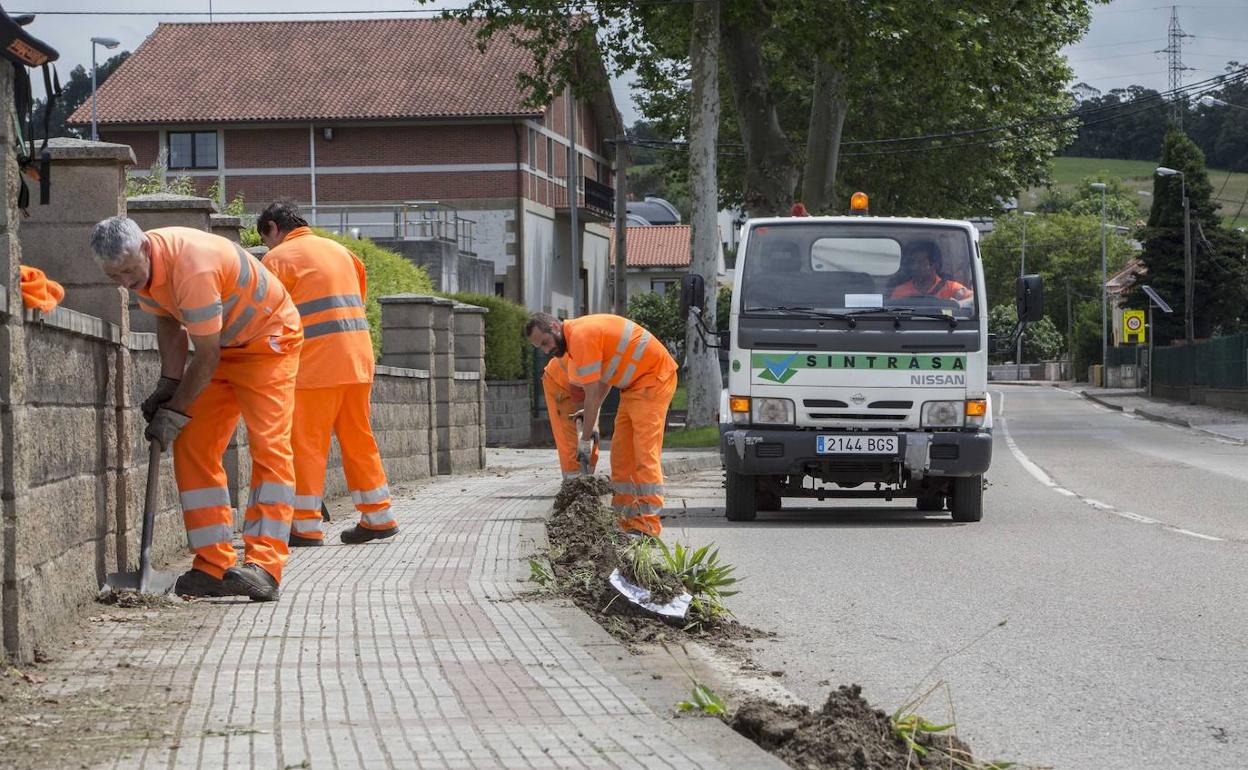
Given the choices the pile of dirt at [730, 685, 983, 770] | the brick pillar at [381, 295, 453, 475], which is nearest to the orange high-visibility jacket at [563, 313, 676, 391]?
the pile of dirt at [730, 685, 983, 770]

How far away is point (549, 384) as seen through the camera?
13250 mm

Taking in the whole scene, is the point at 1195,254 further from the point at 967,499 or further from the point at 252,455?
the point at 252,455

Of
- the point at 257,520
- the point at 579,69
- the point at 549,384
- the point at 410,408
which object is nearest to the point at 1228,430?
the point at 579,69

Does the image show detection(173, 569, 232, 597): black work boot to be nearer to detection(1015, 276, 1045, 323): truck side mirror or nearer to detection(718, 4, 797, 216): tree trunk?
detection(1015, 276, 1045, 323): truck side mirror

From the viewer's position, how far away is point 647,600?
772 centimetres

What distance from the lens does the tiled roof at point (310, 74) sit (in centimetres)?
5006

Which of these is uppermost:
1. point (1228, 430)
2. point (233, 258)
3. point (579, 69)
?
point (579, 69)

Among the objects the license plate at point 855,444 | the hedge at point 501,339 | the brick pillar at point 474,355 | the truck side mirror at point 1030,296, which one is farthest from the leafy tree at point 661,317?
the license plate at point 855,444

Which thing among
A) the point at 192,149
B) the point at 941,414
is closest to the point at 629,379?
the point at 941,414

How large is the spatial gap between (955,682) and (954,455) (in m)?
6.89

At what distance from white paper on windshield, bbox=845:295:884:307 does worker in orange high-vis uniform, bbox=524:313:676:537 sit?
8.10 ft

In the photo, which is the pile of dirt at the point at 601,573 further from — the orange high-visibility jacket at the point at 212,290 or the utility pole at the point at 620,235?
the utility pole at the point at 620,235

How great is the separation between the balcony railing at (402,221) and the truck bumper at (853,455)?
97.5 feet

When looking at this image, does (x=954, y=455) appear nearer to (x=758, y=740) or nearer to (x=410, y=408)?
(x=410, y=408)
